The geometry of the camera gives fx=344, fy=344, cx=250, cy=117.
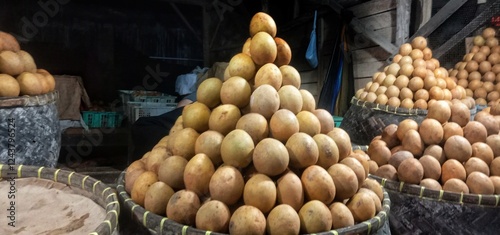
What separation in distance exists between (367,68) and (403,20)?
0.92 metres

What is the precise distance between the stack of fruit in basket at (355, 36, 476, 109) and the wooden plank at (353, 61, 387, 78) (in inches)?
42.3

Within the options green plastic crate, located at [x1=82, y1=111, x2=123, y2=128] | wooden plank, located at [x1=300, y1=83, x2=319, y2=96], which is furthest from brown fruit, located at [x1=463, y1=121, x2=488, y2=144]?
green plastic crate, located at [x1=82, y1=111, x2=123, y2=128]

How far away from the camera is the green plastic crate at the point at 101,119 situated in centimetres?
687

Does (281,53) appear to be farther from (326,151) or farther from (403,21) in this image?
(403,21)

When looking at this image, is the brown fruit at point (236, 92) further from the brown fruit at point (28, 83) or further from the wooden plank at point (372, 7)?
the wooden plank at point (372, 7)

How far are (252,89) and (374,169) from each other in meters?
1.29

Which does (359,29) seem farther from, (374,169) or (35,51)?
(35,51)

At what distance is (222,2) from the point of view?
808cm

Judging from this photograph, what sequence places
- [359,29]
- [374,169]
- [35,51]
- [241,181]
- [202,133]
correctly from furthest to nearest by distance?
[35,51]
[359,29]
[374,169]
[202,133]
[241,181]

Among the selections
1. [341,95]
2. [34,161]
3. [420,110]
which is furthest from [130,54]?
[420,110]

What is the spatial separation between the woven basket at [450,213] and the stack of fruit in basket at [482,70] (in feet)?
8.31

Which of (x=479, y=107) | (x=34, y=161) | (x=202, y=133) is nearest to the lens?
(x=202, y=133)

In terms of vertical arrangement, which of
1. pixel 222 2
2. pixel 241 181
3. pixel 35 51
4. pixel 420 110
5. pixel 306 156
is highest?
pixel 222 2

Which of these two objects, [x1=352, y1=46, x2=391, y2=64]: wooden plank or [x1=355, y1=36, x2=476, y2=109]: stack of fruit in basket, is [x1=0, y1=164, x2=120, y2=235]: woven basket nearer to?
[x1=355, y1=36, x2=476, y2=109]: stack of fruit in basket
